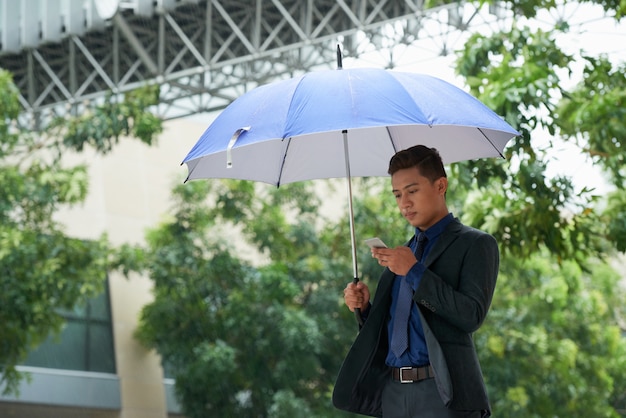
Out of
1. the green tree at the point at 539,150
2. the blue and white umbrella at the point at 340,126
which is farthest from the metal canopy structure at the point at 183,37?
the blue and white umbrella at the point at 340,126

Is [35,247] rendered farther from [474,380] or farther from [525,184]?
[474,380]

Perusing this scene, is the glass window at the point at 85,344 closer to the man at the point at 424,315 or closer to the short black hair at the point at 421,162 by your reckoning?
the man at the point at 424,315

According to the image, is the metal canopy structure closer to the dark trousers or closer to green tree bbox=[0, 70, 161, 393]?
green tree bbox=[0, 70, 161, 393]

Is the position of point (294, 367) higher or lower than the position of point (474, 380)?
higher

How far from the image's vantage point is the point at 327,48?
19406 mm

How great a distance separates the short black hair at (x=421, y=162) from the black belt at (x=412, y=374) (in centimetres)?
64

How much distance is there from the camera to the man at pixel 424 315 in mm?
3551

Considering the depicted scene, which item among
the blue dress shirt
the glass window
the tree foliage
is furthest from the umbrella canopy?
the glass window

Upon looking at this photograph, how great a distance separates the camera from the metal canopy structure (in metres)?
17.2

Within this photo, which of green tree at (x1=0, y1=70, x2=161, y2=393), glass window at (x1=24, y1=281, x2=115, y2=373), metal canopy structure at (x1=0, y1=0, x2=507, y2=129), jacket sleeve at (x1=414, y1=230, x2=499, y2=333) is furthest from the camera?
glass window at (x1=24, y1=281, x2=115, y2=373)

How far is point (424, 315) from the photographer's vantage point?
3.65 meters

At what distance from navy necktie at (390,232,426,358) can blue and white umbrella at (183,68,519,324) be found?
1.12 ft

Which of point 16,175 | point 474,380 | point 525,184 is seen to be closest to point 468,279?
point 474,380

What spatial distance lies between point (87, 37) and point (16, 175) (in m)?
4.96
